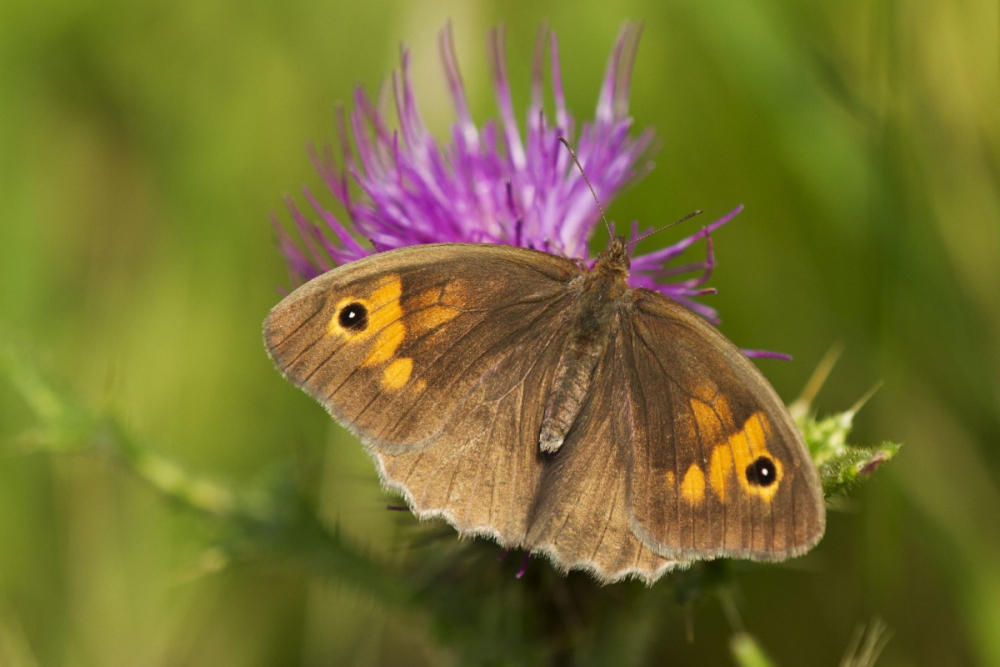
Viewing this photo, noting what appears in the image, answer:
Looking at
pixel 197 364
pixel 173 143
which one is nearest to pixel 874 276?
pixel 197 364

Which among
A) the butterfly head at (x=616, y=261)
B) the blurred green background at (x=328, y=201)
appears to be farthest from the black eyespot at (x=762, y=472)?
the blurred green background at (x=328, y=201)

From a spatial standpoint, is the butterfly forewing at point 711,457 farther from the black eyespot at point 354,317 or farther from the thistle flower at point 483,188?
the black eyespot at point 354,317

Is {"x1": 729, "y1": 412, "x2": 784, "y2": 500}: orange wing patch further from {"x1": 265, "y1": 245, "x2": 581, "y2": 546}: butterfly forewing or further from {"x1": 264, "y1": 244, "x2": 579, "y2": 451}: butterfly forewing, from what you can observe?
{"x1": 264, "y1": 244, "x2": 579, "y2": 451}: butterfly forewing

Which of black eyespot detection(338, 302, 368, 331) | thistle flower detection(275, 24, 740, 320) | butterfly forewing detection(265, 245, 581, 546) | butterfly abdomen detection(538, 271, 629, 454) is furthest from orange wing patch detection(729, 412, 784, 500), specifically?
black eyespot detection(338, 302, 368, 331)

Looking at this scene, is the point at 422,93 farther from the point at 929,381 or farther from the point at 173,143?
the point at 929,381

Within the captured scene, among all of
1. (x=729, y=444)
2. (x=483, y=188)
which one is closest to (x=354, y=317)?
(x=483, y=188)

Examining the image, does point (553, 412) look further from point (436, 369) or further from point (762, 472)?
point (762, 472)
